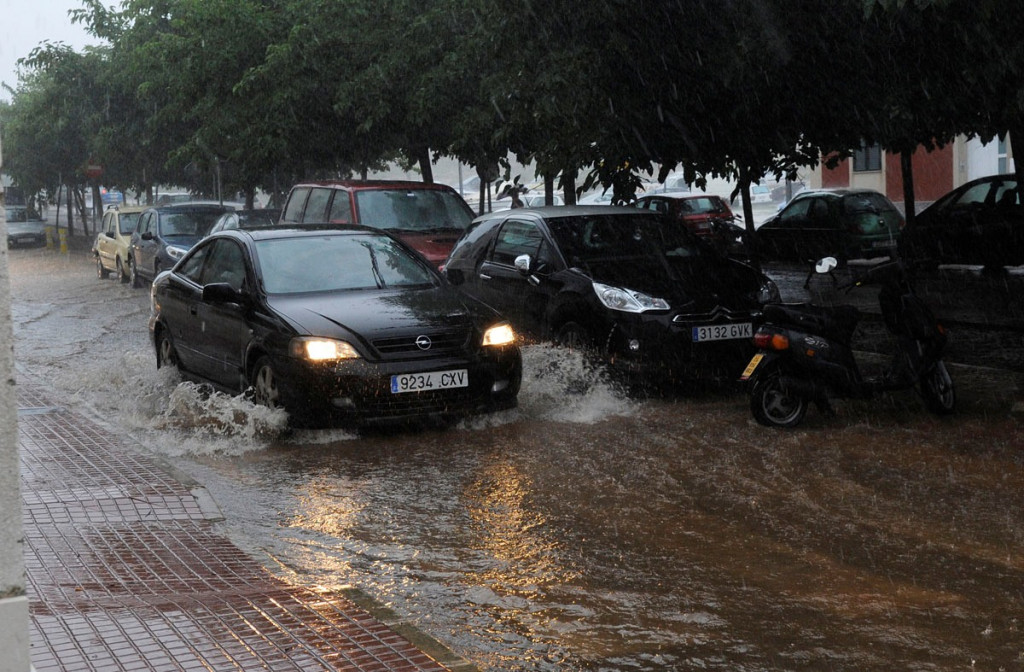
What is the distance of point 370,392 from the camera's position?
8570 millimetres

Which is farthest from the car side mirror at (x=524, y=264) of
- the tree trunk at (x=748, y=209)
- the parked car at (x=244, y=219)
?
the parked car at (x=244, y=219)

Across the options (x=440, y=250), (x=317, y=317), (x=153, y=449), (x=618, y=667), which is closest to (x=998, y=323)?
(x=440, y=250)

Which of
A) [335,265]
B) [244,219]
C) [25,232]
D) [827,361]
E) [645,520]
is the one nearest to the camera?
[645,520]

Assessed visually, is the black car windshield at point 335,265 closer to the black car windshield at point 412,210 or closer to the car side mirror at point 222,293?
the car side mirror at point 222,293

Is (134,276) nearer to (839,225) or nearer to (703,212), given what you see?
(703,212)

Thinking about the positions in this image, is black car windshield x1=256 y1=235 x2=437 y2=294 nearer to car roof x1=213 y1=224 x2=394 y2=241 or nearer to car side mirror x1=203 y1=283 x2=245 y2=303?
car roof x1=213 y1=224 x2=394 y2=241

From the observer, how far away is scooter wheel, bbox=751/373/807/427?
8.90m

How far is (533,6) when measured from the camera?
11.5 metres

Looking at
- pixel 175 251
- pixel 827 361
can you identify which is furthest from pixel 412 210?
pixel 827 361

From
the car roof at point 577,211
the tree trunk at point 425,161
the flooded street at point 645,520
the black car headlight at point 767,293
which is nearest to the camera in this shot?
the flooded street at point 645,520

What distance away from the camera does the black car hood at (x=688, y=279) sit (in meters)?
10.1

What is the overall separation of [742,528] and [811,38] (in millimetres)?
5757

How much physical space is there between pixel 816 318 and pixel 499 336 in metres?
2.26

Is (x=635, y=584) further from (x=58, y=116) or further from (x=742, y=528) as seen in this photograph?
(x=58, y=116)
